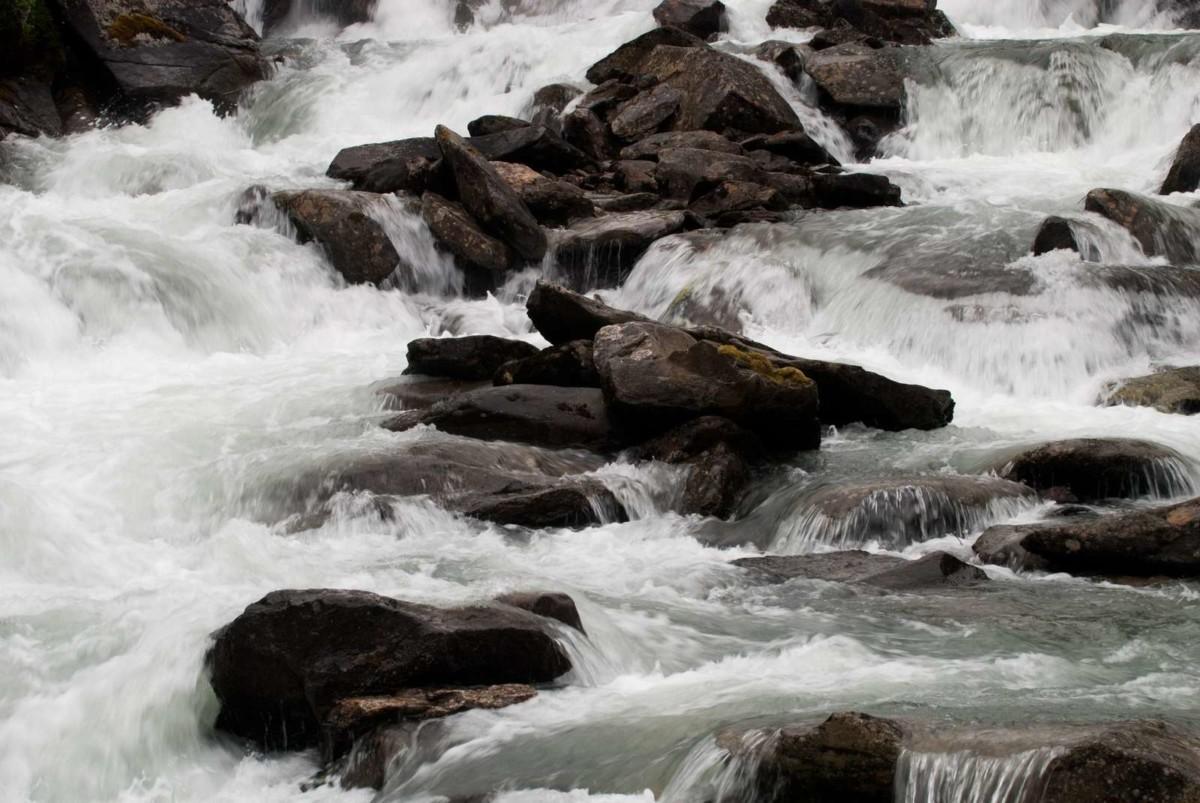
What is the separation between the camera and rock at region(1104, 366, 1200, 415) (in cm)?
1259

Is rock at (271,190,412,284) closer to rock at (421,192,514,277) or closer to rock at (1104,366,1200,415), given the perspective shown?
rock at (421,192,514,277)

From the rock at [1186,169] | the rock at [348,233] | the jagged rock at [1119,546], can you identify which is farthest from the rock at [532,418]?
the rock at [1186,169]

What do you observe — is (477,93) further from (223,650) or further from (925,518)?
(223,650)

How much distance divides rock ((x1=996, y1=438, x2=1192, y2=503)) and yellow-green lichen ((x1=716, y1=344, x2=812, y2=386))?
1.85 m

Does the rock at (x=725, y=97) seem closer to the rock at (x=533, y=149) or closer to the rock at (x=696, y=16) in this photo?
the rock at (x=533, y=149)

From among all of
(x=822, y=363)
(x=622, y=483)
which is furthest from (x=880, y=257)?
(x=622, y=483)

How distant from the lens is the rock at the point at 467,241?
1756 cm

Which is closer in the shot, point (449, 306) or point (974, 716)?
point (974, 716)

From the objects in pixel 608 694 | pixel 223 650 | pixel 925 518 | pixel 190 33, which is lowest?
pixel 925 518

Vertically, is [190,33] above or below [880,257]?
above

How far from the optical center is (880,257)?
16.2 m

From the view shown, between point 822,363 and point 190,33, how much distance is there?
16.5 m

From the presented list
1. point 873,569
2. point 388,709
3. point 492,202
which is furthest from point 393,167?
point 388,709

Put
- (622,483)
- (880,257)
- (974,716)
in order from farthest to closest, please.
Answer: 1. (880,257)
2. (622,483)
3. (974,716)
